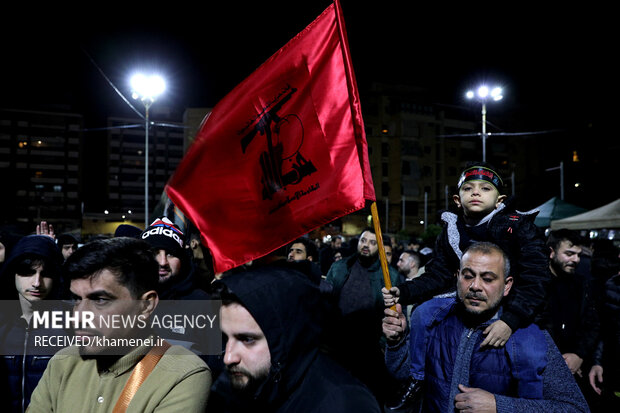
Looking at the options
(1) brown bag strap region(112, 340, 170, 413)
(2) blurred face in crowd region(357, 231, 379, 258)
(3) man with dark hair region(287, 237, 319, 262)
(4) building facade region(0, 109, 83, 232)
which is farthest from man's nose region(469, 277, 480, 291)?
(4) building facade region(0, 109, 83, 232)

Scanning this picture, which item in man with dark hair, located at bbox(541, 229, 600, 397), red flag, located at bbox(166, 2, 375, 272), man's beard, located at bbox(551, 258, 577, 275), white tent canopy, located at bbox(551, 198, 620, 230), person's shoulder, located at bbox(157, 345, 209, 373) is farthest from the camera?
white tent canopy, located at bbox(551, 198, 620, 230)

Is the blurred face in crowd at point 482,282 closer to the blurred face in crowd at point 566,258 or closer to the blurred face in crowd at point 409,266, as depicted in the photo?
the blurred face in crowd at point 566,258

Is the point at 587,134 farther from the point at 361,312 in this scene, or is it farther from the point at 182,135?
the point at 182,135

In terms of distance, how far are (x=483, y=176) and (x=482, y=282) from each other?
1.29 m

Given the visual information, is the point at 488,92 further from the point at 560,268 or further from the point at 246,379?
the point at 246,379

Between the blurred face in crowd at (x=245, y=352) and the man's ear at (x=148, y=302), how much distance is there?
799mm

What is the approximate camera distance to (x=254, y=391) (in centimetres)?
216

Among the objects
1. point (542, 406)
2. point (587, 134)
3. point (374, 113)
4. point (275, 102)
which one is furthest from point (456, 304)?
A: point (374, 113)

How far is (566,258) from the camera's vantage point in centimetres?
541

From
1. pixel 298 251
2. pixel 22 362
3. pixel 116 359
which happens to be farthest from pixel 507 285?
pixel 298 251

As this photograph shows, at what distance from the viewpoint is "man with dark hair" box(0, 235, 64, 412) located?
3.41m

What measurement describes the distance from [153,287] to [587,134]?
5248 centimetres

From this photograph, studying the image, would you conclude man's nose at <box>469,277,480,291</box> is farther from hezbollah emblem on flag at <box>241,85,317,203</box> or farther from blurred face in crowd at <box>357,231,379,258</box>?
blurred face in crowd at <box>357,231,379,258</box>

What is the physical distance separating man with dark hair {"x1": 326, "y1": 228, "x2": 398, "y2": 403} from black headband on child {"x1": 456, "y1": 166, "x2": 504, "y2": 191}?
2.17 metres
